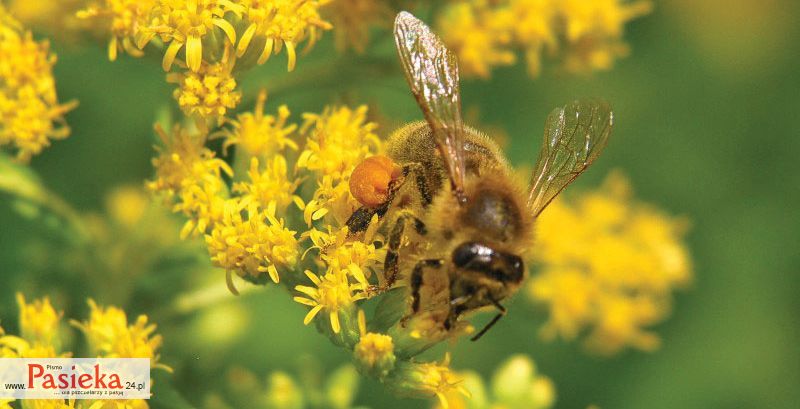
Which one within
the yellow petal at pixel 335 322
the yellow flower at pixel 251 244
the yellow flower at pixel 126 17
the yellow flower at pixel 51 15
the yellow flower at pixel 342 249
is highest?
the yellow flower at pixel 51 15

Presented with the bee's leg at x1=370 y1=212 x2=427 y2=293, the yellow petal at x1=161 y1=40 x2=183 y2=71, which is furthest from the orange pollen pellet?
the yellow petal at x1=161 y1=40 x2=183 y2=71

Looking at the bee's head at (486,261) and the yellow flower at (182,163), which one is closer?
the bee's head at (486,261)

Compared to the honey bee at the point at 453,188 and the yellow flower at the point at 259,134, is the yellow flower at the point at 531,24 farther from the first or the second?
the yellow flower at the point at 259,134

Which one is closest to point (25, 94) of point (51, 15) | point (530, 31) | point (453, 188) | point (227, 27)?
point (51, 15)

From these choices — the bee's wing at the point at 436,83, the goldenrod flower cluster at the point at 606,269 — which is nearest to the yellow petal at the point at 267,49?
the bee's wing at the point at 436,83

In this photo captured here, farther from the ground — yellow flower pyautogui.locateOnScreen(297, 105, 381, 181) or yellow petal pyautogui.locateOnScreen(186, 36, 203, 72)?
yellow petal pyautogui.locateOnScreen(186, 36, 203, 72)

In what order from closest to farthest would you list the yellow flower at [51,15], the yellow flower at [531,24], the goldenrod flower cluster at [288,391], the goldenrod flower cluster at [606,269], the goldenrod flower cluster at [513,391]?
the goldenrod flower cluster at [288,391] → the yellow flower at [51,15] → the goldenrod flower cluster at [513,391] → the yellow flower at [531,24] → the goldenrod flower cluster at [606,269]

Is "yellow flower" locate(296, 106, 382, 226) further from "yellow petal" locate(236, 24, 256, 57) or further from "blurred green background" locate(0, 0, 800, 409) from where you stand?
"blurred green background" locate(0, 0, 800, 409)

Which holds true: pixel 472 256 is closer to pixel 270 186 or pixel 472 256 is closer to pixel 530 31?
pixel 270 186
